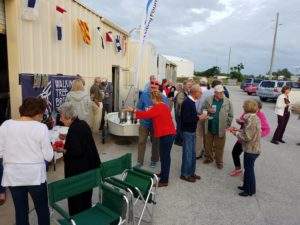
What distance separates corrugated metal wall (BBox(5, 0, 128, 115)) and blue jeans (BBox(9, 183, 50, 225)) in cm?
259

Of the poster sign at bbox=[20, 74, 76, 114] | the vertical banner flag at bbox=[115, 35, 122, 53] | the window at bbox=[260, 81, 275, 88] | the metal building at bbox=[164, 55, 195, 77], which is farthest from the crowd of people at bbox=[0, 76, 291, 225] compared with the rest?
the metal building at bbox=[164, 55, 195, 77]

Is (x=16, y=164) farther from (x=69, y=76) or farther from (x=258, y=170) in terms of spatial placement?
(x=258, y=170)

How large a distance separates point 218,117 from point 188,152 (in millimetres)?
1168

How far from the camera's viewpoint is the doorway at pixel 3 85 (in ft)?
19.1

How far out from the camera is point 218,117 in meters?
6.53

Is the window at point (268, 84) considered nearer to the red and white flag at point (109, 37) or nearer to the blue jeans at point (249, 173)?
the red and white flag at point (109, 37)

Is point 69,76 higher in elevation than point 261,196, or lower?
higher

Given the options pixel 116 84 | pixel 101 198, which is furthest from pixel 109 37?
pixel 101 198

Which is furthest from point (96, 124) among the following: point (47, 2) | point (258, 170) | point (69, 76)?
point (258, 170)

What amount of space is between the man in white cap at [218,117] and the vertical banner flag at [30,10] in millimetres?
3694

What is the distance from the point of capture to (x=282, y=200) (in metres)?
5.32

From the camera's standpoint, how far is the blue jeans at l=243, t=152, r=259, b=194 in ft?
17.1

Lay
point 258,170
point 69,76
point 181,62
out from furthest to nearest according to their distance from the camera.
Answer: point 181,62 < point 69,76 < point 258,170

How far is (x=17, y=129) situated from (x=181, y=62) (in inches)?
2071
